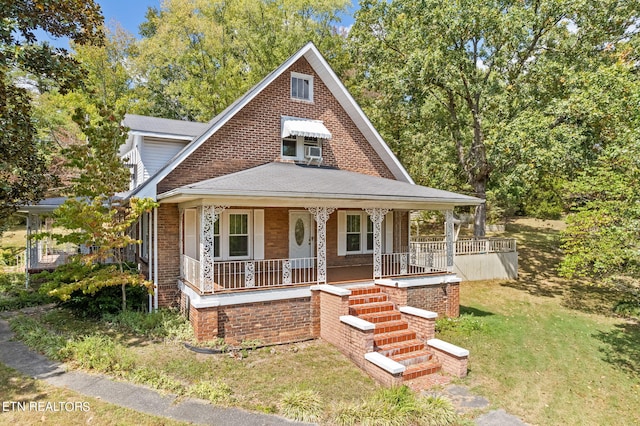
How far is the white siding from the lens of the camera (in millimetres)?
13398

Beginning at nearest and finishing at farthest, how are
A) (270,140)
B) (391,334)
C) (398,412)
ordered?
(398,412) < (391,334) < (270,140)

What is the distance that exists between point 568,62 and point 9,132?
2375 centimetres

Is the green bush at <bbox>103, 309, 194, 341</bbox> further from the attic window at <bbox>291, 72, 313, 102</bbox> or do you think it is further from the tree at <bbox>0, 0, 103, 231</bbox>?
the attic window at <bbox>291, 72, 313, 102</bbox>

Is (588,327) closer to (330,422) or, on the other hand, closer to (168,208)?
(330,422)

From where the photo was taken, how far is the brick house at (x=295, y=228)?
9047mm

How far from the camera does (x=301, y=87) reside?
1366cm

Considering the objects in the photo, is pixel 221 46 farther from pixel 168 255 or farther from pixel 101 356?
pixel 101 356

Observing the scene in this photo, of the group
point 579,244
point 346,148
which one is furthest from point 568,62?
point 346,148

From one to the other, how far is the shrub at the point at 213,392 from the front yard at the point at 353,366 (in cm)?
2

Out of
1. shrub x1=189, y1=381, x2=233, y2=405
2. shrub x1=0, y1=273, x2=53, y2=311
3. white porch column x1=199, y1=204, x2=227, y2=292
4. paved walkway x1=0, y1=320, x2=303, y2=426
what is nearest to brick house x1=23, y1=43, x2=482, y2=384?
white porch column x1=199, y1=204, x2=227, y2=292

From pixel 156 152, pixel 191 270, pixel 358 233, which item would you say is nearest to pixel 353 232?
pixel 358 233

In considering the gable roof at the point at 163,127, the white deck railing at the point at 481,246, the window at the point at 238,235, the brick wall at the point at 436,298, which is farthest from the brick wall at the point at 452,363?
the gable roof at the point at 163,127

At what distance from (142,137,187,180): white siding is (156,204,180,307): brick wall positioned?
3126mm

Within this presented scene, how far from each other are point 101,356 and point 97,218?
3.89 metres
